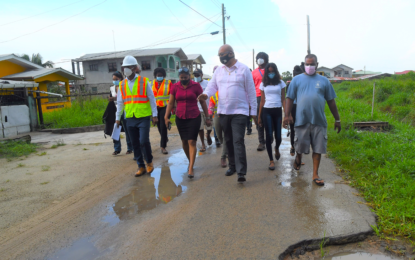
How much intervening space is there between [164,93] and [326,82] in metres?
3.72

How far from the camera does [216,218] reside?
3.52 m

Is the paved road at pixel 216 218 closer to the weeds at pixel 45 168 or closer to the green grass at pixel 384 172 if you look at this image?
the green grass at pixel 384 172

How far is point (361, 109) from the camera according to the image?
12773 mm

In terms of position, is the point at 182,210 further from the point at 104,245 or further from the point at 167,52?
the point at 167,52

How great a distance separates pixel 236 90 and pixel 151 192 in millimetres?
2002

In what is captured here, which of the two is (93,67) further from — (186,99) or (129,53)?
(186,99)

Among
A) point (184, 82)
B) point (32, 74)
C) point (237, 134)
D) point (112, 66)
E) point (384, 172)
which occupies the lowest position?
point (384, 172)

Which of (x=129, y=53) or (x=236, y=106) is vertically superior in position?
(x=129, y=53)

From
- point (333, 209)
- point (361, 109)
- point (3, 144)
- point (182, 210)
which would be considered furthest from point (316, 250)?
point (361, 109)

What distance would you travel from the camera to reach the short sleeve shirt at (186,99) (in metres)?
5.23

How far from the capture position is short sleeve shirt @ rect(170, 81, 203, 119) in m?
5.23

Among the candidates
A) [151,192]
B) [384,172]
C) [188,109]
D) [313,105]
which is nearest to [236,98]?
[188,109]

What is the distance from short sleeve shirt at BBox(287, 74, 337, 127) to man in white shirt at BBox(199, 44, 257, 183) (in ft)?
2.40

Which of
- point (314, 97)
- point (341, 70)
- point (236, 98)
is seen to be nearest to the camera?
point (314, 97)
